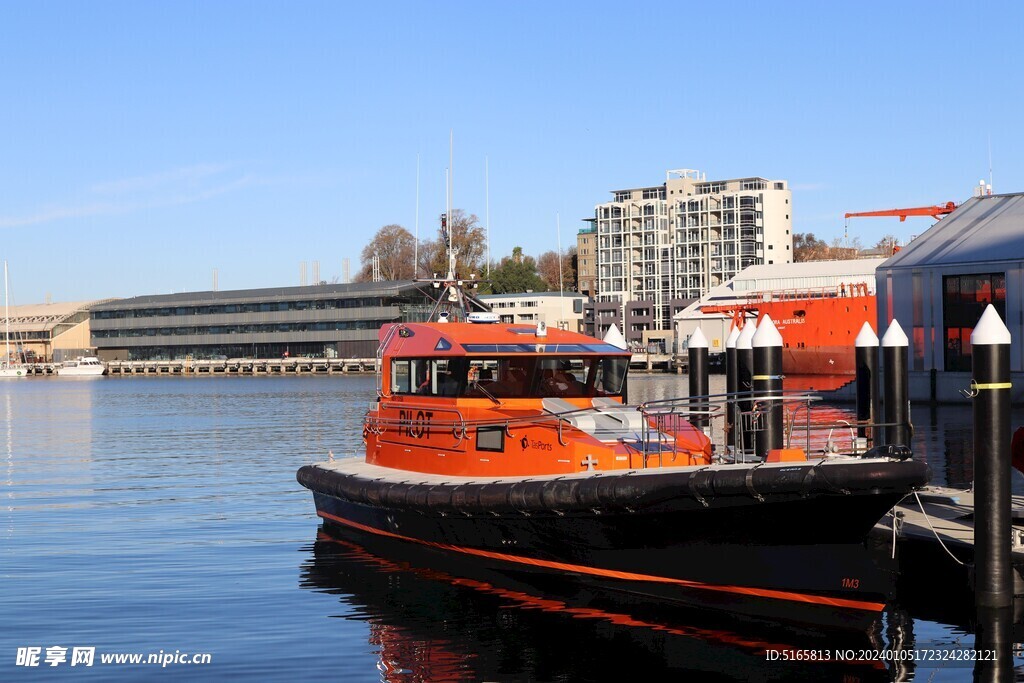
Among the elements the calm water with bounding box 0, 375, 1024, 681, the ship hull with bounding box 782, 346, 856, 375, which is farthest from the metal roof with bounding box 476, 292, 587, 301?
the calm water with bounding box 0, 375, 1024, 681

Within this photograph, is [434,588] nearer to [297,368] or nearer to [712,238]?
[297,368]

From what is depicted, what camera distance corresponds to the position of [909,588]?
13.5 metres

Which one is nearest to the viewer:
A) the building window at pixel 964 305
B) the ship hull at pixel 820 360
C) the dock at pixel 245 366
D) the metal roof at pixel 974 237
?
the building window at pixel 964 305

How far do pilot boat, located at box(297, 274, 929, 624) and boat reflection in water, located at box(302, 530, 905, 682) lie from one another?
1.05ft

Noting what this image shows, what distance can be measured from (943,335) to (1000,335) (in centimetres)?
3245

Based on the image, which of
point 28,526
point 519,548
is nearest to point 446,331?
point 519,548

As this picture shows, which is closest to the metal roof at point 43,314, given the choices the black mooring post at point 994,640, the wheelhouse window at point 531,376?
the wheelhouse window at point 531,376

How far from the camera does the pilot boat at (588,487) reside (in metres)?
12.1

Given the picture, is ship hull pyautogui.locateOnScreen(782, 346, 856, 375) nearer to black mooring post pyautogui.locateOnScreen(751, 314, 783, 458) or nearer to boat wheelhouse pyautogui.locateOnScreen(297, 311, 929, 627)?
black mooring post pyautogui.locateOnScreen(751, 314, 783, 458)

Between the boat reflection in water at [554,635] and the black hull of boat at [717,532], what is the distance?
0.28 meters

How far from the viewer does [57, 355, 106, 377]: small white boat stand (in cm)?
13738

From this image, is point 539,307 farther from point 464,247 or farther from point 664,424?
point 664,424
